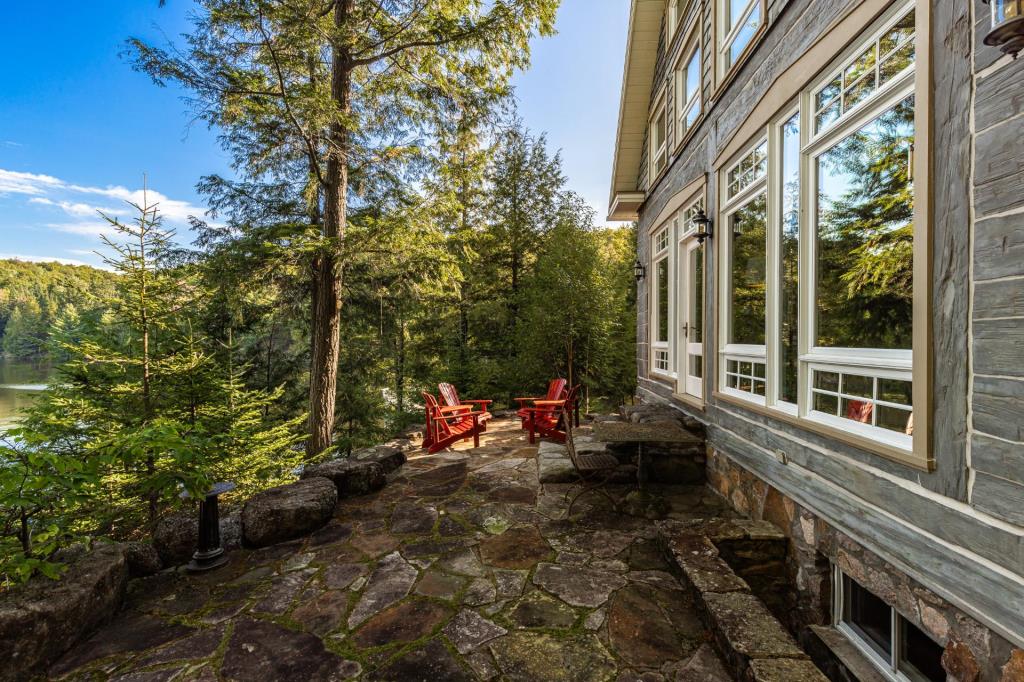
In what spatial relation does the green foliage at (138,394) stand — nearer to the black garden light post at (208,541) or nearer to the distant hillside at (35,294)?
the distant hillside at (35,294)

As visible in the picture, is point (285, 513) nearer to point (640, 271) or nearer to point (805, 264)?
point (805, 264)

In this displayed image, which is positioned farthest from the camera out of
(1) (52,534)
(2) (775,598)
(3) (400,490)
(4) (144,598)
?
(3) (400,490)

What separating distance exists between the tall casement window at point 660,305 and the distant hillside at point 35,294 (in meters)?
6.59

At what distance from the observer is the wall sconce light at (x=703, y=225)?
3.77 metres

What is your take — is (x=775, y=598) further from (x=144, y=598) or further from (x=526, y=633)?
(x=144, y=598)

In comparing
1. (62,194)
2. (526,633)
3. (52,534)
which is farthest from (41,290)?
(526,633)

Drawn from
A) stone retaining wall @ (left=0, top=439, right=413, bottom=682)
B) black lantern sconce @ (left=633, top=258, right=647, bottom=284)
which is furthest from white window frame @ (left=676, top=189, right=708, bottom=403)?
stone retaining wall @ (left=0, top=439, right=413, bottom=682)

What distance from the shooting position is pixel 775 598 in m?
2.61

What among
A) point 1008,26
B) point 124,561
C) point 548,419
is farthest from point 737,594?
point 548,419

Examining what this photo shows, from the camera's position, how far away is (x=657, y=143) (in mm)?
6234

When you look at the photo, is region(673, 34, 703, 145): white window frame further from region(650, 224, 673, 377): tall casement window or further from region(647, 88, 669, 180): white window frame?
region(650, 224, 673, 377): tall casement window

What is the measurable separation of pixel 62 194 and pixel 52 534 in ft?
48.4

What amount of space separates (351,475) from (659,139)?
251 inches

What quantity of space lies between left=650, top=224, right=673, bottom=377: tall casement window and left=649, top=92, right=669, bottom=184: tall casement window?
3.41 ft
